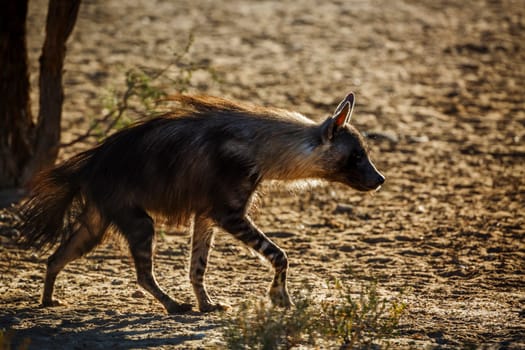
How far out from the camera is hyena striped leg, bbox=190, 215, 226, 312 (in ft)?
19.9

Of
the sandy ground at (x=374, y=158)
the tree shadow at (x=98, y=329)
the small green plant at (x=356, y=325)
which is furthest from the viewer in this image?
the sandy ground at (x=374, y=158)

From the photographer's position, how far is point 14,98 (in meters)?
8.20

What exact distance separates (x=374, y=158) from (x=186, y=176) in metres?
4.19

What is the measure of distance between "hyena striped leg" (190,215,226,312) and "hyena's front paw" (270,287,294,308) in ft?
1.12

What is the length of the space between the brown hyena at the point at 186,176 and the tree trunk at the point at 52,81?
2.01 meters

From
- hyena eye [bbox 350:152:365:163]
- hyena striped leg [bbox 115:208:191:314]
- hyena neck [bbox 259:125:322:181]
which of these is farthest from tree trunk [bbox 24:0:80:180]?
hyena eye [bbox 350:152:365:163]

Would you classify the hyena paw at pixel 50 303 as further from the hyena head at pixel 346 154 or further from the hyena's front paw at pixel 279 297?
the hyena head at pixel 346 154

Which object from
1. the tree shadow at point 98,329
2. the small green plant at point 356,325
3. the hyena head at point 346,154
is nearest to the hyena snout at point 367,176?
the hyena head at point 346,154

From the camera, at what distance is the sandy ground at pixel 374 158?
5.84 meters

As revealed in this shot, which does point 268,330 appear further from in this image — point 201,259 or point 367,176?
point 367,176

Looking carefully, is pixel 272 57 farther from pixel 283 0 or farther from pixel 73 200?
pixel 73 200

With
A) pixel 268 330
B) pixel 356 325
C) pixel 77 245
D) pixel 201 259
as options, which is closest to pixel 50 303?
pixel 77 245

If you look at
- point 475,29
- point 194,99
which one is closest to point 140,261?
point 194,99

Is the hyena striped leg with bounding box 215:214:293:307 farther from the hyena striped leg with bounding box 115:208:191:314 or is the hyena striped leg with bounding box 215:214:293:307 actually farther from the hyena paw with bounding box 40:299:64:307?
the hyena paw with bounding box 40:299:64:307
